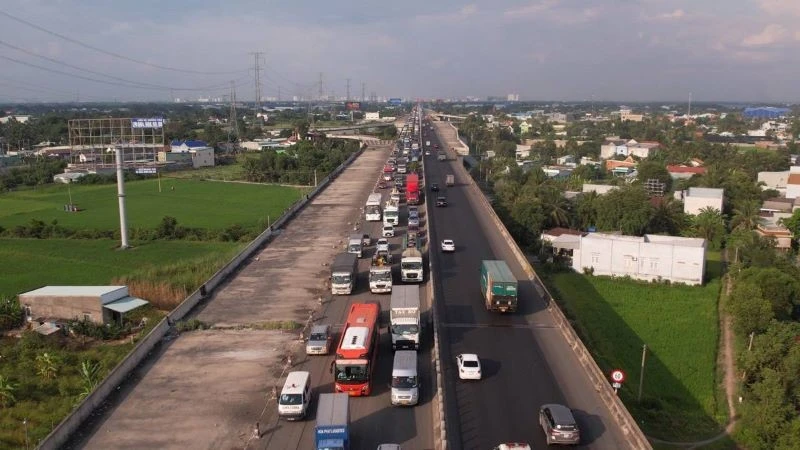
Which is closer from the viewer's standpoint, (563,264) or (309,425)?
(309,425)

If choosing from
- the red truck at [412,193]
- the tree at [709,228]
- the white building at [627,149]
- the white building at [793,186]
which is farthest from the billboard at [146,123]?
the white building at [627,149]

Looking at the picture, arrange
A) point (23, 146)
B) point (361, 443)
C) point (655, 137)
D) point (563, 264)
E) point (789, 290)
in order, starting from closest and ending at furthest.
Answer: point (361, 443)
point (789, 290)
point (563, 264)
point (23, 146)
point (655, 137)

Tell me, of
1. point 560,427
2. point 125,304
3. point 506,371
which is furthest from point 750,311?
point 125,304

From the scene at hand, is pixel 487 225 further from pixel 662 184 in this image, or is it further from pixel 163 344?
pixel 662 184

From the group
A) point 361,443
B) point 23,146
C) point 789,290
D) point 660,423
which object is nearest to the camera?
point 361,443

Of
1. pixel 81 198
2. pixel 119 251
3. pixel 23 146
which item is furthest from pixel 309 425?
pixel 23 146

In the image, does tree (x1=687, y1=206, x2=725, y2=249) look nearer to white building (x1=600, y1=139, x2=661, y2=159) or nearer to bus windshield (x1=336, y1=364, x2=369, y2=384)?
bus windshield (x1=336, y1=364, x2=369, y2=384)

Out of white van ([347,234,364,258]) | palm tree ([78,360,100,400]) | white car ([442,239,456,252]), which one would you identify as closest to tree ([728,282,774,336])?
white car ([442,239,456,252])

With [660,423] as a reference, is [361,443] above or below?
above
